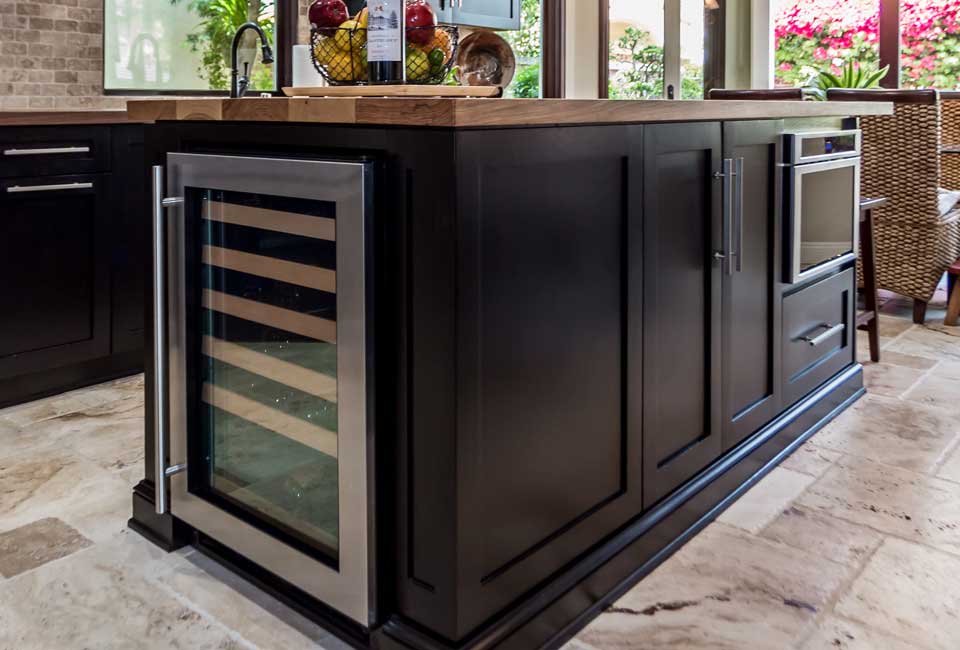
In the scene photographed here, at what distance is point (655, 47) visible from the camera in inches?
253

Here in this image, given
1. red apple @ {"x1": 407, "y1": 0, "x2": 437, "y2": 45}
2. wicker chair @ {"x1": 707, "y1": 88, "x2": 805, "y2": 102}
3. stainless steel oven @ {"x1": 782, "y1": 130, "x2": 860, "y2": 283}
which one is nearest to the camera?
red apple @ {"x1": 407, "y1": 0, "x2": 437, "y2": 45}

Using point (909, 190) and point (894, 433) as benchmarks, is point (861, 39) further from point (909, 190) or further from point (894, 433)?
point (894, 433)

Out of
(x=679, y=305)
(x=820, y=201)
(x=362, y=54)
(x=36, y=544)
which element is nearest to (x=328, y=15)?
(x=362, y=54)

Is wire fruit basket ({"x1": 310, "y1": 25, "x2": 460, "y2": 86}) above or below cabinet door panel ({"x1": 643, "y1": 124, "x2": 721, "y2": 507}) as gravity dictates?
above

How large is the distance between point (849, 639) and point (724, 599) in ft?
0.79

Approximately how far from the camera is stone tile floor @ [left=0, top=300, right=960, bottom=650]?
1.65m

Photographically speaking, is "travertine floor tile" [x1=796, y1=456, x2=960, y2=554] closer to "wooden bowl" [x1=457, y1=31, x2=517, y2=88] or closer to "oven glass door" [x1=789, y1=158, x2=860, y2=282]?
"oven glass door" [x1=789, y1=158, x2=860, y2=282]

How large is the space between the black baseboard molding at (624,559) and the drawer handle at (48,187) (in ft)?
7.12

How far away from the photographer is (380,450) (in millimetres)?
1474

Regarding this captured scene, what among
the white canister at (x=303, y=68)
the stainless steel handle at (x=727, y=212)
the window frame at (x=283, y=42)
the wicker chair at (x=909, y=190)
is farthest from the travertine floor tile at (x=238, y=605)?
the wicker chair at (x=909, y=190)

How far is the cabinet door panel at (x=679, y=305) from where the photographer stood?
6.08 feet

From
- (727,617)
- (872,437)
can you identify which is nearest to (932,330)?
(872,437)

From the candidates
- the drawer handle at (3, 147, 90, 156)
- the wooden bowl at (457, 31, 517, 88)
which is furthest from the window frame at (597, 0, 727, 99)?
the wooden bowl at (457, 31, 517, 88)

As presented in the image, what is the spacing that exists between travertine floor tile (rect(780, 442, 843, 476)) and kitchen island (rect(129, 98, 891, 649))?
0.43 metres
